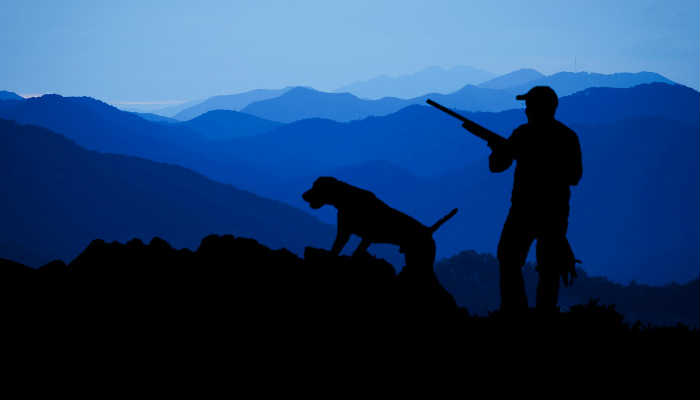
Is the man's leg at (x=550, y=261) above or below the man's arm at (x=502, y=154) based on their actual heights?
below

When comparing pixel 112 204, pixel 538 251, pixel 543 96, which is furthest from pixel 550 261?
pixel 112 204

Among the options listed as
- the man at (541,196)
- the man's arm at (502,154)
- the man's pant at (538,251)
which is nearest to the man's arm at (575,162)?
the man at (541,196)

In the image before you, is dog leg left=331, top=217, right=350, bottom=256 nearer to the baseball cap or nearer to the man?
the man

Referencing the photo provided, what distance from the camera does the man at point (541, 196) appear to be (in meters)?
6.66

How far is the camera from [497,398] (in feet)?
17.7

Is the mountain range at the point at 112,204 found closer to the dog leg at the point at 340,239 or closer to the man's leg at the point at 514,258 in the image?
the dog leg at the point at 340,239

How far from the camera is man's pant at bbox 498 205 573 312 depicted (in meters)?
6.73

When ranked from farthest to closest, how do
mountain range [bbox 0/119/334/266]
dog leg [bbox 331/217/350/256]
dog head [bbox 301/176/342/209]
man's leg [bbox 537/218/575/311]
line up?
1. mountain range [bbox 0/119/334/266]
2. dog head [bbox 301/176/342/209]
3. dog leg [bbox 331/217/350/256]
4. man's leg [bbox 537/218/575/311]

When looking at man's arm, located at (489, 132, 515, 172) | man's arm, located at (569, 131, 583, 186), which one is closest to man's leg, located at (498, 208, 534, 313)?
man's arm, located at (489, 132, 515, 172)

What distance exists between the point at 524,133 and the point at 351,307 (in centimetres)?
Result: 327

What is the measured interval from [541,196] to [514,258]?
0.89m

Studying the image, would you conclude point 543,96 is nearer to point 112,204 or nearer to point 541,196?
point 541,196

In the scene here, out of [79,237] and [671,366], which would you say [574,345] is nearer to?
[671,366]

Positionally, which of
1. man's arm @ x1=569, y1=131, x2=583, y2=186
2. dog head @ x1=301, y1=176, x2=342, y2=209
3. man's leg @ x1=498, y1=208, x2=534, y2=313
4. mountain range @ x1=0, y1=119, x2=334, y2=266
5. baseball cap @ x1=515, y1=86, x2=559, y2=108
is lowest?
man's leg @ x1=498, y1=208, x2=534, y2=313
